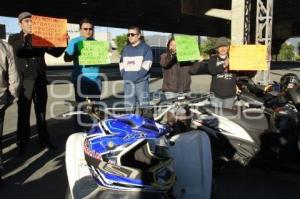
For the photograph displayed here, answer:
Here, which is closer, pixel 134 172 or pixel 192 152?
pixel 134 172

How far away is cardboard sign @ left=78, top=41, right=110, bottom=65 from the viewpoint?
6.61 metres

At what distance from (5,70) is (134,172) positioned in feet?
8.92

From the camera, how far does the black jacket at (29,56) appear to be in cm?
649

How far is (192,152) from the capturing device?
4.12 meters

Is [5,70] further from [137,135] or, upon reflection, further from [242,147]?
[242,147]

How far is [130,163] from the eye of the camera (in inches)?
137

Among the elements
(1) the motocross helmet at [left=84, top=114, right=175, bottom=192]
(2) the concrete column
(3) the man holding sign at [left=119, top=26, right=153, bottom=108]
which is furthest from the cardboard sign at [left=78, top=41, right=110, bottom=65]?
(2) the concrete column

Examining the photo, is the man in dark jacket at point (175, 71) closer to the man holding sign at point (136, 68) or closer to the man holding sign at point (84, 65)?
the man holding sign at point (136, 68)

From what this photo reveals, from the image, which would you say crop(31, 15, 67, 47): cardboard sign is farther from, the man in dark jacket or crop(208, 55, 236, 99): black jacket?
crop(208, 55, 236, 99): black jacket

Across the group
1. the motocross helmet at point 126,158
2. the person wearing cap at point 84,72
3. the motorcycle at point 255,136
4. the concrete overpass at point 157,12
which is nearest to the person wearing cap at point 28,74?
the person wearing cap at point 84,72

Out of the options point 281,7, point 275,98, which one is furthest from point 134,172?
point 281,7

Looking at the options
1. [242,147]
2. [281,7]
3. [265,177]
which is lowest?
[265,177]

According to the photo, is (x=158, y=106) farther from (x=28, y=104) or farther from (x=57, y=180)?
(x=28, y=104)

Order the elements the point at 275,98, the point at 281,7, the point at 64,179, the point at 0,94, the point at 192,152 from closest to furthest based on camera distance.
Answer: the point at 192,152 < the point at 0,94 < the point at 64,179 < the point at 275,98 < the point at 281,7
